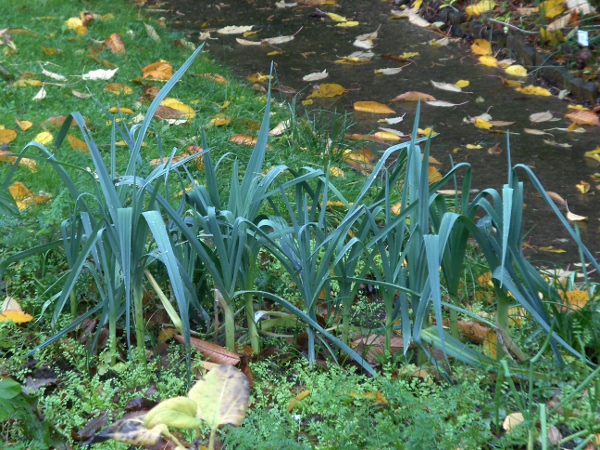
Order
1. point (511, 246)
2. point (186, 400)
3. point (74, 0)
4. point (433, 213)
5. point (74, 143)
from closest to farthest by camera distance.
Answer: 1. point (186, 400)
2. point (511, 246)
3. point (433, 213)
4. point (74, 143)
5. point (74, 0)

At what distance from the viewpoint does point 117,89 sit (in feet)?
13.7

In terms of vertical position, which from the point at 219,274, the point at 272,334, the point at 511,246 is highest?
the point at 511,246

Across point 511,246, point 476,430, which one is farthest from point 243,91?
point 476,430

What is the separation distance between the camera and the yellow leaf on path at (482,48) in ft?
17.1

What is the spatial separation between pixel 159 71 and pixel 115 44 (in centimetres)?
69

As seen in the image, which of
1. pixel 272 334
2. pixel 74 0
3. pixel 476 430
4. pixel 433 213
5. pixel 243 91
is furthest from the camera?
pixel 74 0

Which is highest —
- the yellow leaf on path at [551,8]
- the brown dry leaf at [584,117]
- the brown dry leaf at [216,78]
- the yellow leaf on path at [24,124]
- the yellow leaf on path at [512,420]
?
the yellow leaf on path at [551,8]

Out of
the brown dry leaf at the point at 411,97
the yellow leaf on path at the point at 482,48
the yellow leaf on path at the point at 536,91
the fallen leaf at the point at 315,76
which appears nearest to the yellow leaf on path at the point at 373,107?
the brown dry leaf at the point at 411,97

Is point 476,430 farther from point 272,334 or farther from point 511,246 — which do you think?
point 272,334

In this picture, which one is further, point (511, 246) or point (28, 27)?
point (28, 27)

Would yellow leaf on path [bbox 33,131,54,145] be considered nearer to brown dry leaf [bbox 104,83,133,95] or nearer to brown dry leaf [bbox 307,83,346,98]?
brown dry leaf [bbox 104,83,133,95]

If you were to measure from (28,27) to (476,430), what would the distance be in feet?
15.0

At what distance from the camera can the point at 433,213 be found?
80.3 inches

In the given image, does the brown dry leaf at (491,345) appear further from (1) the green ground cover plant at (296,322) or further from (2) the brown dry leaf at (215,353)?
(2) the brown dry leaf at (215,353)
